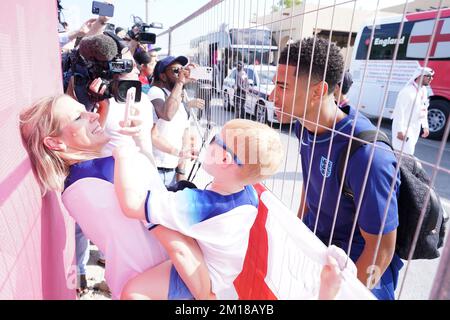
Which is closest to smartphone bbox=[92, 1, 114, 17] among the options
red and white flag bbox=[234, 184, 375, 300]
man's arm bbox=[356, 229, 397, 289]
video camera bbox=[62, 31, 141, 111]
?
video camera bbox=[62, 31, 141, 111]

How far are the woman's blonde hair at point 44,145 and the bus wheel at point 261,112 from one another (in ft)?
2.90

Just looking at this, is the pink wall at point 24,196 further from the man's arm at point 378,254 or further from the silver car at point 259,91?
the man's arm at point 378,254

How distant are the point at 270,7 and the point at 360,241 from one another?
1.14 metres

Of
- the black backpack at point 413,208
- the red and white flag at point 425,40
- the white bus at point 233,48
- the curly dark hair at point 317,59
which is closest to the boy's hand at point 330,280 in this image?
the black backpack at point 413,208

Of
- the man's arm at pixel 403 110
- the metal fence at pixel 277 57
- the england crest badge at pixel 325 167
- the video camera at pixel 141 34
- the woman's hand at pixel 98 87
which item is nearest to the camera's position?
the metal fence at pixel 277 57

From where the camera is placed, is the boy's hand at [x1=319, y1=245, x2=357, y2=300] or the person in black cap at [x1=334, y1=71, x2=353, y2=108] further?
the person in black cap at [x1=334, y1=71, x2=353, y2=108]

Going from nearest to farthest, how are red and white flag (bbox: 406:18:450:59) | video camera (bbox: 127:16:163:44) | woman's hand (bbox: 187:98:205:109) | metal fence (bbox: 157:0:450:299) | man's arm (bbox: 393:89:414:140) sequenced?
metal fence (bbox: 157:0:450:299), woman's hand (bbox: 187:98:205:109), video camera (bbox: 127:16:163:44), man's arm (bbox: 393:89:414:140), red and white flag (bbox: 406:18:450:59)

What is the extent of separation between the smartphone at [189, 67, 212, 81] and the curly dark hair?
1161 mm

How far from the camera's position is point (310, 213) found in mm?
1572

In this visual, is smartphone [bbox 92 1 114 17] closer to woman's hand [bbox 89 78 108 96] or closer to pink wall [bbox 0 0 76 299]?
pink wall [bbox 0 0 76 299]

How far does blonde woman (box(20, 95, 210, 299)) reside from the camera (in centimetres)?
101

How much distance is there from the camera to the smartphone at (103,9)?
98.9 inches

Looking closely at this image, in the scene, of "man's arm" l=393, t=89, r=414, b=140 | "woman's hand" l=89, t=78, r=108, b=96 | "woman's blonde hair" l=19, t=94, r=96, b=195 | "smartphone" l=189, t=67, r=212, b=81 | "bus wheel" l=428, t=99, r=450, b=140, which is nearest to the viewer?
"woman's blonde hair" l=19, t=94, r=96, b=195

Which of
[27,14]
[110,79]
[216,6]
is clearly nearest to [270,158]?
[27,14]
